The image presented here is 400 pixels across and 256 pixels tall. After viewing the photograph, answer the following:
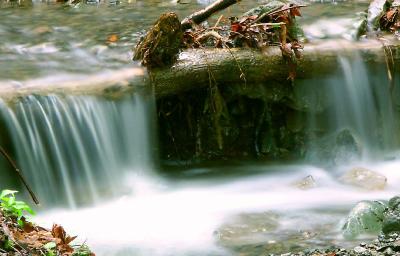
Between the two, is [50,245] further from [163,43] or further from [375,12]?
[375,12]

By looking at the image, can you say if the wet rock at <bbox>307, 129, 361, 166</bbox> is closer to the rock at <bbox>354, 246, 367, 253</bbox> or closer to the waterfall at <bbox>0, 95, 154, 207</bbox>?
the waterfall at <bbox>0, 95, 154, 207</bbox>

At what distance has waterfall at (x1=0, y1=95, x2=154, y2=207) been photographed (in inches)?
225

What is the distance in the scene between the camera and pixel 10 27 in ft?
29.2

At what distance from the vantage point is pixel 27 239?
3533mm

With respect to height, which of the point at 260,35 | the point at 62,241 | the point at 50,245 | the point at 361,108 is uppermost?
the point at 260,35

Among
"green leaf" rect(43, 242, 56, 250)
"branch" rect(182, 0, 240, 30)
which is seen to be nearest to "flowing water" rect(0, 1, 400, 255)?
"branch" rect(182, 0, 240, 30)

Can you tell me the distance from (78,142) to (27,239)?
2536 mm

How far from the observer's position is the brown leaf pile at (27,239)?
328cm

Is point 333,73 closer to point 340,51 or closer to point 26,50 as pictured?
point 340,51

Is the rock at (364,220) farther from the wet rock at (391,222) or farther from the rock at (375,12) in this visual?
the rock at (375,12)

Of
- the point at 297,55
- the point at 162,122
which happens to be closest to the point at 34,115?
the point at 162,122

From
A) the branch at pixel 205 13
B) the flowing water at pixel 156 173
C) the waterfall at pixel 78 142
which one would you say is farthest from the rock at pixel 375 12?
the waterfall at pixel 78 142

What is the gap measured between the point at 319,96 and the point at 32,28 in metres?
4.07

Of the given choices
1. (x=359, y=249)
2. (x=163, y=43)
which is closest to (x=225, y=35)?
(x=163, y=43)
